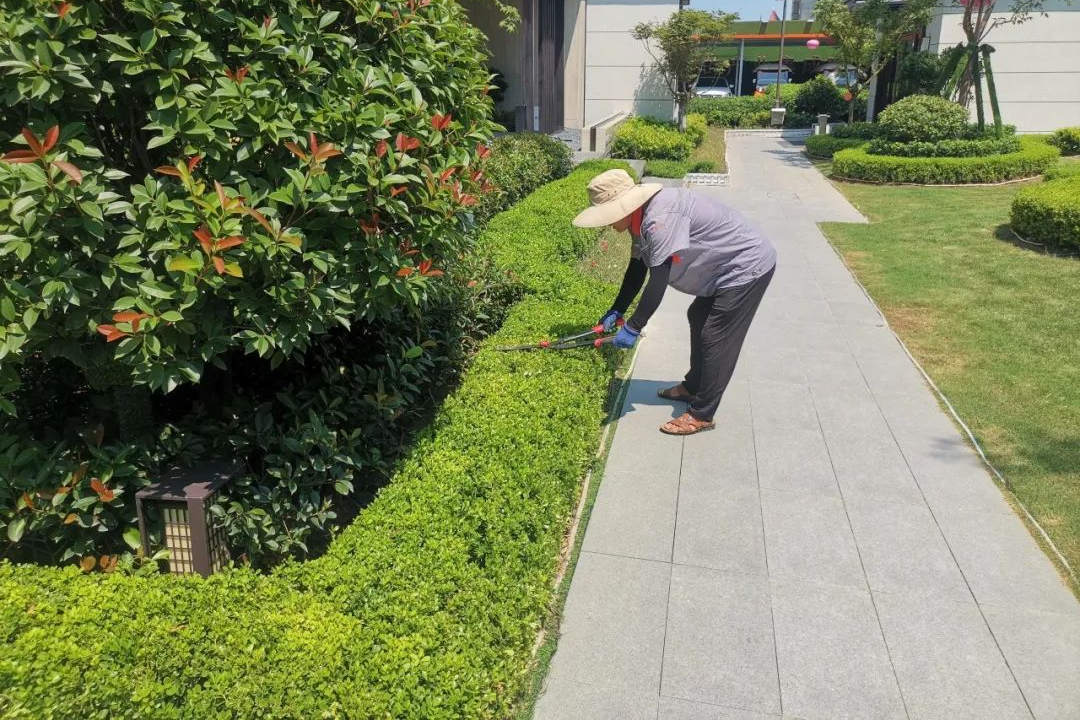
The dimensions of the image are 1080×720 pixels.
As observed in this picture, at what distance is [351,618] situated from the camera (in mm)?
2506

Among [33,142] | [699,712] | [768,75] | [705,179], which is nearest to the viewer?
[33,142]

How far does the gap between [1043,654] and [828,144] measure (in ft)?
61.5

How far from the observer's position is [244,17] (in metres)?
2.63

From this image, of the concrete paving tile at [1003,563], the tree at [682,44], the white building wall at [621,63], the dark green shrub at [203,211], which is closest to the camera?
the dark green shrub at [203,211]

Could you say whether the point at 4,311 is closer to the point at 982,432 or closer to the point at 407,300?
the point at 407,300

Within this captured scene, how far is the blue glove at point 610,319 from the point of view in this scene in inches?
183

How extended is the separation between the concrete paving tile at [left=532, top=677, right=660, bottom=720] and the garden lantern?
1.44 metres

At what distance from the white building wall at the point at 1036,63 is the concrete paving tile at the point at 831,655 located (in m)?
20.4

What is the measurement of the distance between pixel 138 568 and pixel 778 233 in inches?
402

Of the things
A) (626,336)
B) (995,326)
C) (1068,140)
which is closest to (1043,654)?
(626,336)

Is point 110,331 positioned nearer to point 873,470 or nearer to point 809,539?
point 809,539

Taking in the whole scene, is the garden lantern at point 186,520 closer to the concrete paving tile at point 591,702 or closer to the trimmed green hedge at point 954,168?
the concrete paving tile at point 591,702

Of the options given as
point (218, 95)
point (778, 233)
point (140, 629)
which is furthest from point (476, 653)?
point (778, 233)

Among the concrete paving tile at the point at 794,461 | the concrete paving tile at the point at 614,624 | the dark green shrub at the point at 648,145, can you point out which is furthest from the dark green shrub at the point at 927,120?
the concrete paving tile at the point at 614,624
